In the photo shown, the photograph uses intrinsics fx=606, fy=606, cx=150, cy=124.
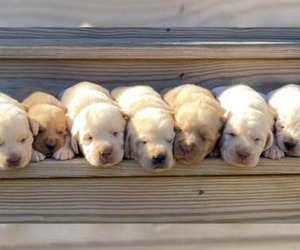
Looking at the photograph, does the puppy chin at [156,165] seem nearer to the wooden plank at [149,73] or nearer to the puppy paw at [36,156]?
the puppy paw at [36,156]

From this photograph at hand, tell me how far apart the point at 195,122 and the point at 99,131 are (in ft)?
1.72

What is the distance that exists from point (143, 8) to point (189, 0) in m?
0.30

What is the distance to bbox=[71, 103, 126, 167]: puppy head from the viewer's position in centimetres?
313

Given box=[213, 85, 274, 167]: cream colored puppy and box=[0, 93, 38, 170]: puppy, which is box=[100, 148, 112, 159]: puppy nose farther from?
box=[213, 85, 274, 167]: cream colored puppy

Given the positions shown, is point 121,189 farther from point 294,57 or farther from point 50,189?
point 294,57

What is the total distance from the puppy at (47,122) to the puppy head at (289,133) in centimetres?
118

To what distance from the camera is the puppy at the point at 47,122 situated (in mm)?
3219

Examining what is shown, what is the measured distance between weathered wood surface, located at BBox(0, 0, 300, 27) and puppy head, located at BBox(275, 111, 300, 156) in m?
0.78

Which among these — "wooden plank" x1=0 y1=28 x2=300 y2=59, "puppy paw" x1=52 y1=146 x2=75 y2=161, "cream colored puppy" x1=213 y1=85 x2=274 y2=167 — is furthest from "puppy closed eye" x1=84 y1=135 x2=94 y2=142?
"cream colored puppy" x1=213 y1=85 x2=274 y2=167

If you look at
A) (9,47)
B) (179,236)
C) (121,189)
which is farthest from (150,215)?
(9,47)

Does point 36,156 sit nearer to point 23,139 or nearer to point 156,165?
point 23,139

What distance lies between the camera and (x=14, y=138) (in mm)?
3121

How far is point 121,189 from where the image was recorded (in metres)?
3.06

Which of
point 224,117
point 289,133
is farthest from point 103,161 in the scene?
point 289,133
